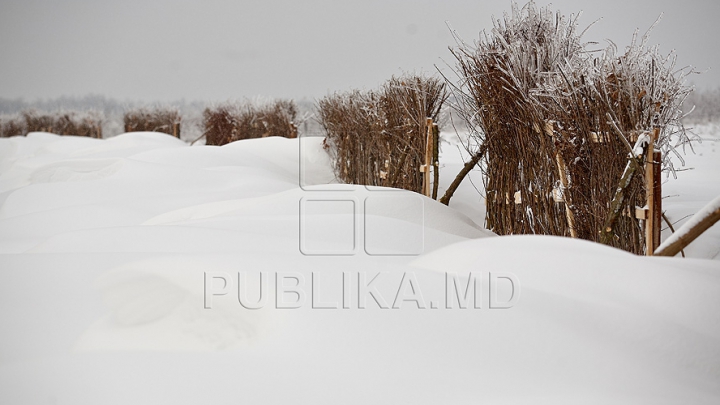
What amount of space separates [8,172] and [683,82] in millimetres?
9538

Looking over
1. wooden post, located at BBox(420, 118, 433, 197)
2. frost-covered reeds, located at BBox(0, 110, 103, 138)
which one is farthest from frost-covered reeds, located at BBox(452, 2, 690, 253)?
frost-covered reeds, located at BBox(0, 110, 103, 138)

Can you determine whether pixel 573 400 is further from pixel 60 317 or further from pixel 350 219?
pixel 350 219

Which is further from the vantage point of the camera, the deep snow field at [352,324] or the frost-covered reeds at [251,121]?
the frost-covered reeds at [251,121]

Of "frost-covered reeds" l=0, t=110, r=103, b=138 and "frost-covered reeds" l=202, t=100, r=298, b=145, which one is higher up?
"frost-covered reeds" l=0, t=110, r=103, b=138

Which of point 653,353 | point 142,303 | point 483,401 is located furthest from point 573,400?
point 142,303

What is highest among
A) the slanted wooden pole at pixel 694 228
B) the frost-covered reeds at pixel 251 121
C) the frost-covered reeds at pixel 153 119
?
the frost-covered reeds at pixel 153 119

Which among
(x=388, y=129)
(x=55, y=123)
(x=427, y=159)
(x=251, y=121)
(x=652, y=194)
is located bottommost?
(x=652, y=194)

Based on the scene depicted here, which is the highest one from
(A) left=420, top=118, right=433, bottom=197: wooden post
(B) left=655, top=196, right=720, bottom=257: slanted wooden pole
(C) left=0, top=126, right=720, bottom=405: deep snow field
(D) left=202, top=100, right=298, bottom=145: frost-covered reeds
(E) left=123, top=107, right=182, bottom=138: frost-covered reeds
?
(E) left=123, top=107, right=182, bottom=138: frost-covered reeds

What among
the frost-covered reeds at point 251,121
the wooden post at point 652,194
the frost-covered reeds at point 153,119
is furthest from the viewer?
the frost-covered reeds at point 153,119

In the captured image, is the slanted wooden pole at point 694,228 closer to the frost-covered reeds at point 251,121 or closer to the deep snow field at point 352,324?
the deep snow field at point 352,324

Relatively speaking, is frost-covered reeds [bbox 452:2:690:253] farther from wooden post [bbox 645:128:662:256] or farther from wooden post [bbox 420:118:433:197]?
wooden post [bbox 420:118:433:197]

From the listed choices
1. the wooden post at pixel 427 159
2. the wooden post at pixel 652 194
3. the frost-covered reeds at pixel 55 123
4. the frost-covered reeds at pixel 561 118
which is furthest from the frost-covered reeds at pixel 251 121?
the wooden post at pixel 652 194

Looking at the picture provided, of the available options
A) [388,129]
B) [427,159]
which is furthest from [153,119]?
[427,159]

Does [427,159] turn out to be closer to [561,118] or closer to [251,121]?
[561,118]
